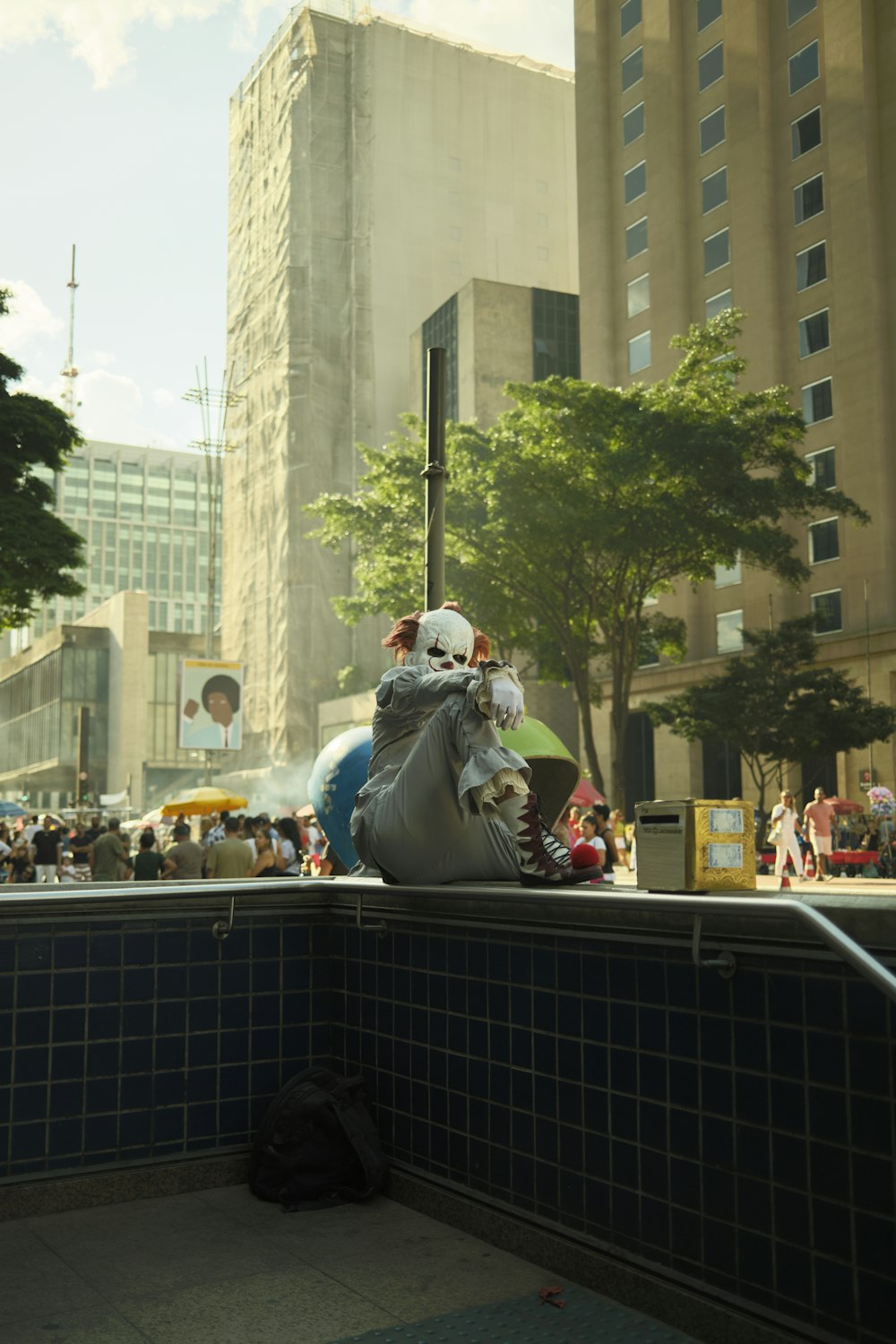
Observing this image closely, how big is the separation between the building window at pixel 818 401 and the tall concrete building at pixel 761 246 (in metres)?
0.07

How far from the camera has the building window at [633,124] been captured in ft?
161

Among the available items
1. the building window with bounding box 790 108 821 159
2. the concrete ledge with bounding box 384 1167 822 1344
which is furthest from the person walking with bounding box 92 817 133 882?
the building window with bounding box 790 108 821 159

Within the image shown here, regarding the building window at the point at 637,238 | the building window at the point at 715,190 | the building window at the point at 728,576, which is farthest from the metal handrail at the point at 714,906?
the building window at the point at 637,238

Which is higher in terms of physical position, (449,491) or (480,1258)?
(449,491)

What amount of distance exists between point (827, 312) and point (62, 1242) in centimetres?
4075

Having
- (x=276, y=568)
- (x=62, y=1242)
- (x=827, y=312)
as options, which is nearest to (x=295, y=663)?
(x=276, y=568)

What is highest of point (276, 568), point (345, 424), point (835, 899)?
point (345, 424)

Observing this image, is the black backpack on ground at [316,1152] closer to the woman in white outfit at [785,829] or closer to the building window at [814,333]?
the woman in white outfit at [785,829]

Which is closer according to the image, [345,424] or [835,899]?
[835,899]

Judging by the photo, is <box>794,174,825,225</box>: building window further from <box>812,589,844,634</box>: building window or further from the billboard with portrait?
the billboard with portrait

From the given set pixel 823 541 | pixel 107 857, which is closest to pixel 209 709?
pixel 823 541

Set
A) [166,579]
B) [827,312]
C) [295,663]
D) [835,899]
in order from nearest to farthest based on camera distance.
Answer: [835,899] → [827,312] → [295,663] → [166,579]

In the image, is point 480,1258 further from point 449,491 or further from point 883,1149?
point 449,491

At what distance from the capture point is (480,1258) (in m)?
3.82
